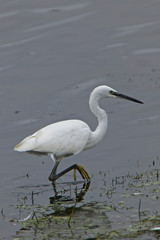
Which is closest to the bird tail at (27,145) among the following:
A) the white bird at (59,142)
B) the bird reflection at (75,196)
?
the white bird at (59,142)

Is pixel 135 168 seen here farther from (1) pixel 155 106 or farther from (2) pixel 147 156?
(1) pixel 155 106

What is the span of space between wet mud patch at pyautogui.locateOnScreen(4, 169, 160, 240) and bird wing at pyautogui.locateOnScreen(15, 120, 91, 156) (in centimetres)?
66

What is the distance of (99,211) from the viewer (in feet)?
25.6

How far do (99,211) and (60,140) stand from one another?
224cm

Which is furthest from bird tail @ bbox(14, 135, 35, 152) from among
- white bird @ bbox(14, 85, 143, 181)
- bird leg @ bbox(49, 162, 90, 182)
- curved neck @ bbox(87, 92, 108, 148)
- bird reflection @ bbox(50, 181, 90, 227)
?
curved neck @ bbox(87, 92, 108, 148)

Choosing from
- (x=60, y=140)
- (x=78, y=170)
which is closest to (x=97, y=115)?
(x=60, y=140)

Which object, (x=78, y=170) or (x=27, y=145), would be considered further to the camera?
(x=78, y=170)

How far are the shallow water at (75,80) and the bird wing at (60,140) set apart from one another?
2.27ft

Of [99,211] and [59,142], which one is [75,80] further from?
[99,211]

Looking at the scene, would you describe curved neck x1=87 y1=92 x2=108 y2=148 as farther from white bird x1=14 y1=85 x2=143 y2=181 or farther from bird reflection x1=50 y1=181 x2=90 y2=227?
bird reflection x1=50 y1=181 x2=90 y2=227

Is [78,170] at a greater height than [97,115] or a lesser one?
lesser

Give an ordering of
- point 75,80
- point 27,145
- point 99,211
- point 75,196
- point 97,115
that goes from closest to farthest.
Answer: point 99,211
point 75,196
point 27,145
point 97,115
point 75,80

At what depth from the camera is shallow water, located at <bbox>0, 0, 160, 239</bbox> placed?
10.8 m

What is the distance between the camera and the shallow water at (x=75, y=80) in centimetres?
1084
